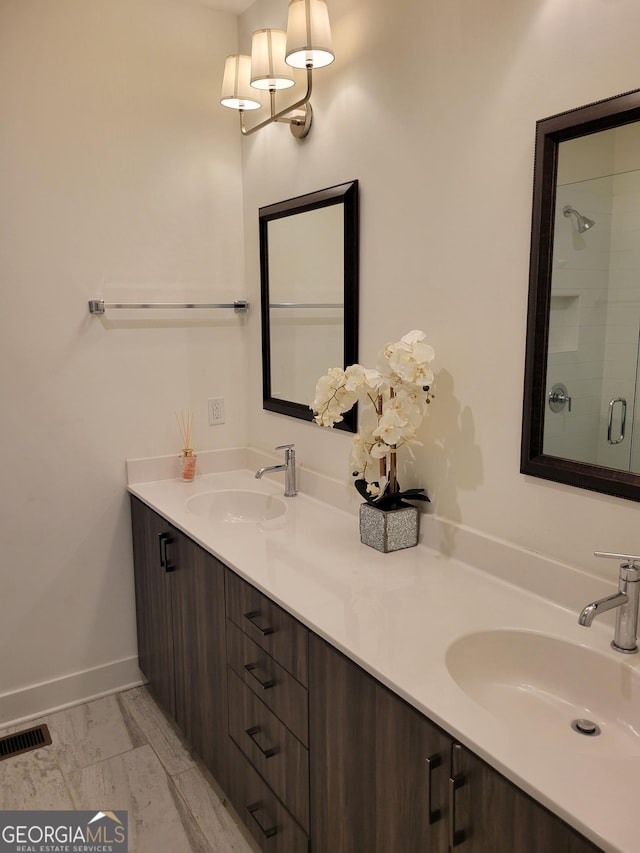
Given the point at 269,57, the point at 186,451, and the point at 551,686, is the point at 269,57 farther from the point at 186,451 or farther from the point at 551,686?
the point at 551,686

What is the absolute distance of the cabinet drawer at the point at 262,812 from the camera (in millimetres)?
1628

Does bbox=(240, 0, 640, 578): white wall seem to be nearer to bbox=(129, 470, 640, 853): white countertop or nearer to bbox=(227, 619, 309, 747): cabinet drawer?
bbox=(129, 470, 640, 853): white countertop

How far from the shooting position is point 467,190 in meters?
1.66

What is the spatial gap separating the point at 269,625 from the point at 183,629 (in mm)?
673

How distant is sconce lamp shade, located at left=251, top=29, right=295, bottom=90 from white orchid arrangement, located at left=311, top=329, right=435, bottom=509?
3.23 ft

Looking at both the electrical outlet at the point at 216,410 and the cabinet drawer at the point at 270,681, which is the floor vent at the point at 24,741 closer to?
the cabinet drawer at the point at 270,681

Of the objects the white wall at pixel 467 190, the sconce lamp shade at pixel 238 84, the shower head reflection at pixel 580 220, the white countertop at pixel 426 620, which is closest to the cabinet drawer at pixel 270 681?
the white countertop at pixel 426 620

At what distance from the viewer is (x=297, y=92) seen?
228 centimetres

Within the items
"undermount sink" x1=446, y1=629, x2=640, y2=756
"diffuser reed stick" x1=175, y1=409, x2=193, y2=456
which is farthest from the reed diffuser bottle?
"undermount sink" x1=446, y1=629, x2=640, y2=756

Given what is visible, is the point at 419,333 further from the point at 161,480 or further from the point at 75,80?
the point at 75,80

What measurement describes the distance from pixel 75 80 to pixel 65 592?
6.02 ft

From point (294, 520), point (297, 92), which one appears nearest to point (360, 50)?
point (297, 92)

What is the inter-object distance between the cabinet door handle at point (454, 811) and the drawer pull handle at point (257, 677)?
2.04 feet

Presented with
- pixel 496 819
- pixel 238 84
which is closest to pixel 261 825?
pixel 496 819
